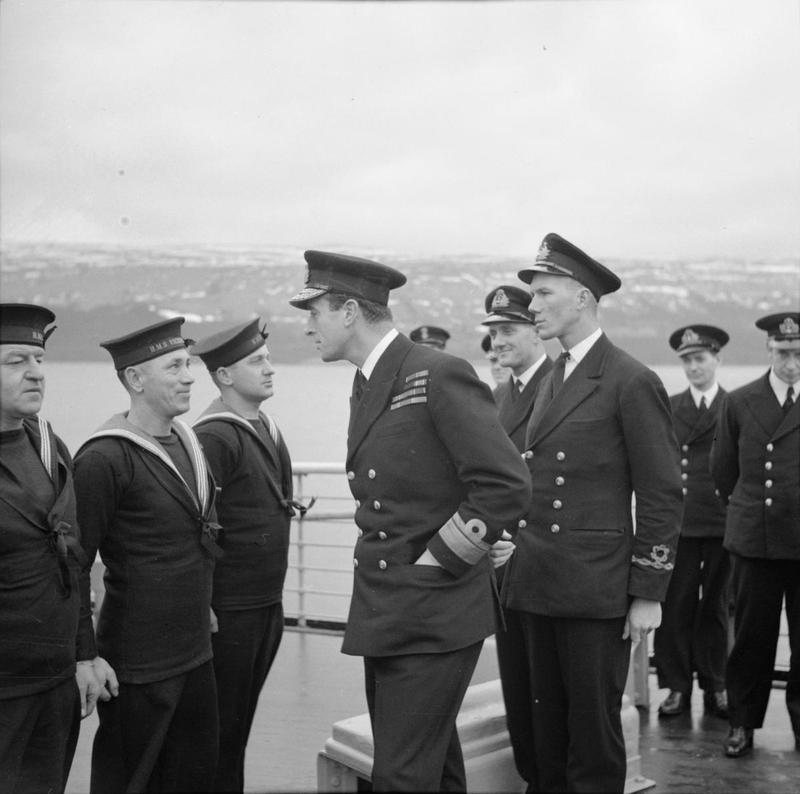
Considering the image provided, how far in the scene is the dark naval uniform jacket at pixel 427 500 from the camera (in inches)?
81.4

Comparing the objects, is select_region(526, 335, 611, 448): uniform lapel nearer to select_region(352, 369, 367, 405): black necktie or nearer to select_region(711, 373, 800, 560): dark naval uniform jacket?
select_region(352, 369, 367, 405): black necktie

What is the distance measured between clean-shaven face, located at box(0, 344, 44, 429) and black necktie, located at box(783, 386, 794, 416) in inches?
114

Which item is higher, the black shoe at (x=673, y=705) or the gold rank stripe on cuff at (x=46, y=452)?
the gold rank stripe on cuff at (x=46, y=452)

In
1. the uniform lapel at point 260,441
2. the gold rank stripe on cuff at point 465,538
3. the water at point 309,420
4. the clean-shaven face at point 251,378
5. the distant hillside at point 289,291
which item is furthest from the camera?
the water at point 309,420

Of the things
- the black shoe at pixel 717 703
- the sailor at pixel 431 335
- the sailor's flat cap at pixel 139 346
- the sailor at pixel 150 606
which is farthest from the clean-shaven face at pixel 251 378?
the sailor at pixel 431 335

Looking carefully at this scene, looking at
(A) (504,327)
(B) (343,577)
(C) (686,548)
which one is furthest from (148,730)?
(B) (343,577)

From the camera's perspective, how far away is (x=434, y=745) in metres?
2.06

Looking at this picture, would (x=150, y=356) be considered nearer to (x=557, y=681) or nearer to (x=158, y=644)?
(x=158, y=644)

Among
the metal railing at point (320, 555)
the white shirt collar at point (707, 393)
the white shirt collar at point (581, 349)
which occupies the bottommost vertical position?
the metal railing at point (320, 555)

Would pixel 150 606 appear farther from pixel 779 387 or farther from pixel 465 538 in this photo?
pixel 779 387

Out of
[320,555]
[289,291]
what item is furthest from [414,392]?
[320,555]

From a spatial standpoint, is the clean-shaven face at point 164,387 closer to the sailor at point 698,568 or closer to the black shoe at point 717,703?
the sailor at point 698,568

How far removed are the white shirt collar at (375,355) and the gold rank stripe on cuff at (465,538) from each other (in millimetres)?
429

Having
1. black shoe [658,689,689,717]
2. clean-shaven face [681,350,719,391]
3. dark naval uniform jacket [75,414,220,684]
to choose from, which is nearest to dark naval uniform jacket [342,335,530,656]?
dark naval uniform jacket [75,414,220,684]
